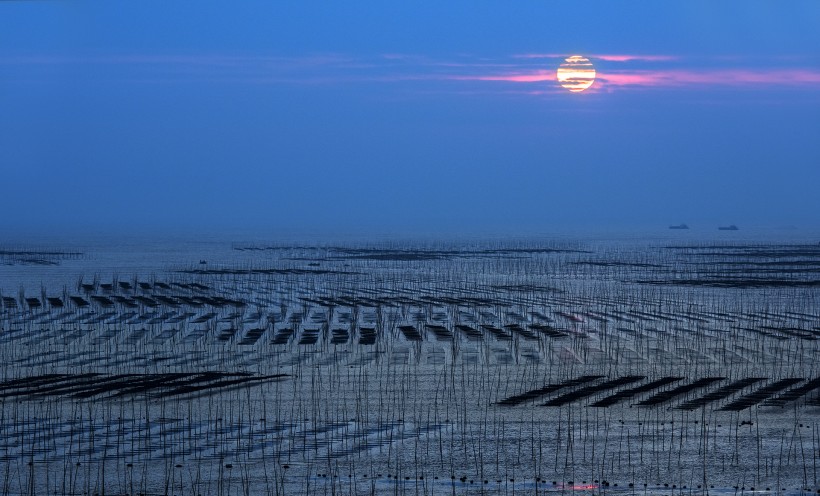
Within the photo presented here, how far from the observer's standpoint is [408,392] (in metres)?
19.5

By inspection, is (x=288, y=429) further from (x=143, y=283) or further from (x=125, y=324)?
(x=143, y=283)

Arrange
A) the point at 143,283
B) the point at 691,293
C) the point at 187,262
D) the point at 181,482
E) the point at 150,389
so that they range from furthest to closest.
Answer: the point at 187,262, the point at 143,283, the point at 691,293, the point at 150,389, the point at 181,482

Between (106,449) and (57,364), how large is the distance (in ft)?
29.1

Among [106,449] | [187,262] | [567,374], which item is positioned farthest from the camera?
[187,262]

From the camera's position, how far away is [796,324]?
30594mm

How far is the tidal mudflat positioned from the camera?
13.9m

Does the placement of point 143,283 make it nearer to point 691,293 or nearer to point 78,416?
point 691,293

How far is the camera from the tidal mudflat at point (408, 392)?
1385 centimetres

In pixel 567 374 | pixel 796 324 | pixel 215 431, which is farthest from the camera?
pixel 796 324

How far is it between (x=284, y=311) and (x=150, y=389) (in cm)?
1572

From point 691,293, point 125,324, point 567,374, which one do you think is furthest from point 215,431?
point 691,293

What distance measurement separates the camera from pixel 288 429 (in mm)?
16156

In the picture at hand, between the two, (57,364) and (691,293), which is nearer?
(57,364)

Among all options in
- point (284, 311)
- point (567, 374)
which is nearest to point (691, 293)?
point (284, 311)
